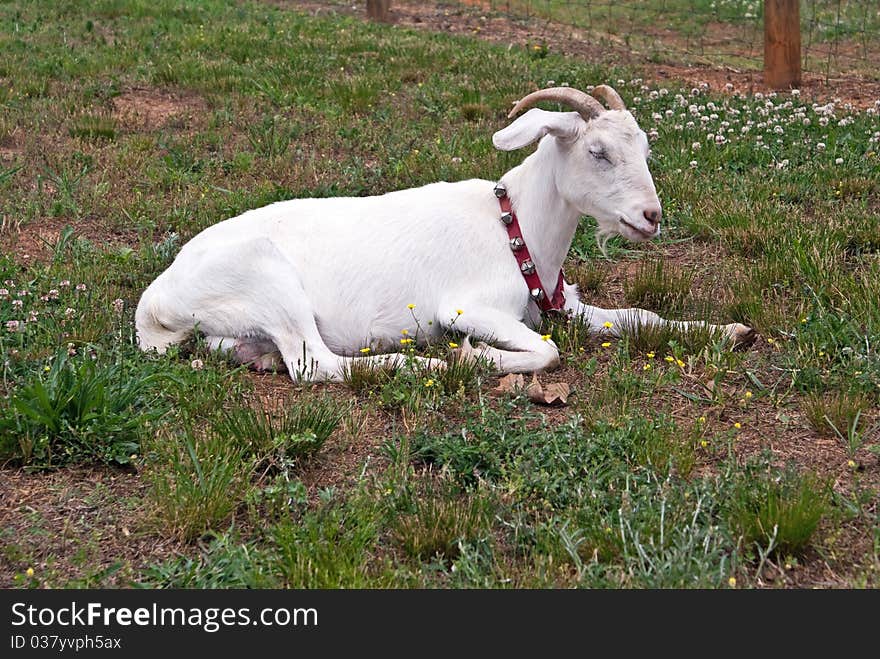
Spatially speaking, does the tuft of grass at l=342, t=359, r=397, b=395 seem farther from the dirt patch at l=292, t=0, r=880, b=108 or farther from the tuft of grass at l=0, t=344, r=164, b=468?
the dirt patch at l=292, t=0, r=880, b=108

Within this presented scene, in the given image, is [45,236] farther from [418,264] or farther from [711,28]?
[711,28]

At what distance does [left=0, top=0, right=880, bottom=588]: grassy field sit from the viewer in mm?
3326

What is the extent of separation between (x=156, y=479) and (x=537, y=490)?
1.31m

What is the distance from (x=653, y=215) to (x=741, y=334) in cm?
72

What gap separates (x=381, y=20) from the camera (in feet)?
48.4

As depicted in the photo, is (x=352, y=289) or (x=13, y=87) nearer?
(x=352, y=289)

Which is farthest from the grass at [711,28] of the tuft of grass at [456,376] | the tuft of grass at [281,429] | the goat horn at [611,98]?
the tuft of grass at [281,429]

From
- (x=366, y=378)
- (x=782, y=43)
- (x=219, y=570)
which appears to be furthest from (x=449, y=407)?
(x=782, y=43)

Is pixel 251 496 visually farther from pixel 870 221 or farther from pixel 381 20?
pixel 381 20

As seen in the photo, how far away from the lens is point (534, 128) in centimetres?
511

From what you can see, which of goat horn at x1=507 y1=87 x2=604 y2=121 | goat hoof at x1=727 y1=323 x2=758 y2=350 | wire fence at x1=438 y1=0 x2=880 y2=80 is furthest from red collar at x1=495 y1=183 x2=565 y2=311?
wire fence at x1=438 y1=0 x2=880 y2=80

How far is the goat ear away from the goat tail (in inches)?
70.9

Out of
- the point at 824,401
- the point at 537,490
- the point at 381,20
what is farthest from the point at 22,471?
the point at 381,20
